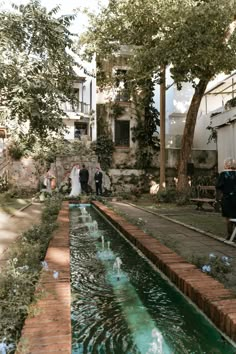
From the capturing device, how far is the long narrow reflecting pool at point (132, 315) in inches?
99.0

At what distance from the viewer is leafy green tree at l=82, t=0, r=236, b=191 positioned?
35.4 feet

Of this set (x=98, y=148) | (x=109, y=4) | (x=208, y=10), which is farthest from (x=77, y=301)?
(x=98, y=148)

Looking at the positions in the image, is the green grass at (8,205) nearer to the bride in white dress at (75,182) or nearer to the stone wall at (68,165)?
the bride in white dress at (75,182)

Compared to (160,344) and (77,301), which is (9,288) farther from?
(160,344)

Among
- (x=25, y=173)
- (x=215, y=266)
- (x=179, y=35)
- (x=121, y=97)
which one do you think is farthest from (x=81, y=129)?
(x=215, y=266)

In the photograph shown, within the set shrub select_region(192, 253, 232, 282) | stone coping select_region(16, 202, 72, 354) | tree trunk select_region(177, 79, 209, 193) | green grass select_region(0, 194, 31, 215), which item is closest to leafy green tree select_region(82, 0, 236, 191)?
tree trunk select_region(177, 79, 209, 193)

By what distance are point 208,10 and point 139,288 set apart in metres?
A: 9.81

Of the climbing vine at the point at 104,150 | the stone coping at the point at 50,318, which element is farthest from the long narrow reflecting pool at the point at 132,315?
the climbing vine at the point at 104,150

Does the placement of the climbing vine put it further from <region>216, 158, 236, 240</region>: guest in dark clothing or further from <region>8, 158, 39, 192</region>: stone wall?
<region>216, 158, 236, 240</region>: guest in dark clothing

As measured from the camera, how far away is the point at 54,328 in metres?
2.29

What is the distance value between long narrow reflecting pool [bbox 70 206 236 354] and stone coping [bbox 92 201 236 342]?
0.09 metres

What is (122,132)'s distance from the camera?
25844 mm

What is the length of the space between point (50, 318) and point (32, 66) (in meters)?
4.76

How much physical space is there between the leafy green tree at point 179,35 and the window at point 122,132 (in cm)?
951
